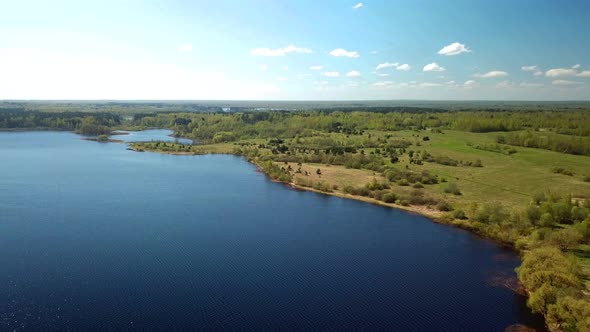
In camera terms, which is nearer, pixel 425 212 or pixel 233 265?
pixel 233 265

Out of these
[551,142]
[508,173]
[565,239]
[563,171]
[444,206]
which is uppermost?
[551,142]

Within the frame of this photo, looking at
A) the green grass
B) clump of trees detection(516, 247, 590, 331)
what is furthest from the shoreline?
clump of trees detection(516, 247, 590, 331)

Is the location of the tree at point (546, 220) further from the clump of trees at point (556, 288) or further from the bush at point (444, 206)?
the clump of trees at point (556, 288)

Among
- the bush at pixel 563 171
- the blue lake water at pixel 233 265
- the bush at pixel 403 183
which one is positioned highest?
the bush at pixel 563 171

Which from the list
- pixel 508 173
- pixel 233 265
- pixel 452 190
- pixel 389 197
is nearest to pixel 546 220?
pixel 452 190

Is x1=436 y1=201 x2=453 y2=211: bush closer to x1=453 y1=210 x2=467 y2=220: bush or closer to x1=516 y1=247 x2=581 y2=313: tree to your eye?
x1=453 y1=210 x2=467 y2=220: bush

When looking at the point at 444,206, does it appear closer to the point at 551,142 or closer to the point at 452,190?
the point at 452,190

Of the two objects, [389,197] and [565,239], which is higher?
[565,239]

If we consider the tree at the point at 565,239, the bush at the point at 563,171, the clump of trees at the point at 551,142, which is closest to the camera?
the tree at the point at 565,239

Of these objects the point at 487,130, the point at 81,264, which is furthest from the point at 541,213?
the point at 487,130

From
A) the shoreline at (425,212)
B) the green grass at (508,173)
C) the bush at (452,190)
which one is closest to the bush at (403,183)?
the green grass at (508,173)
